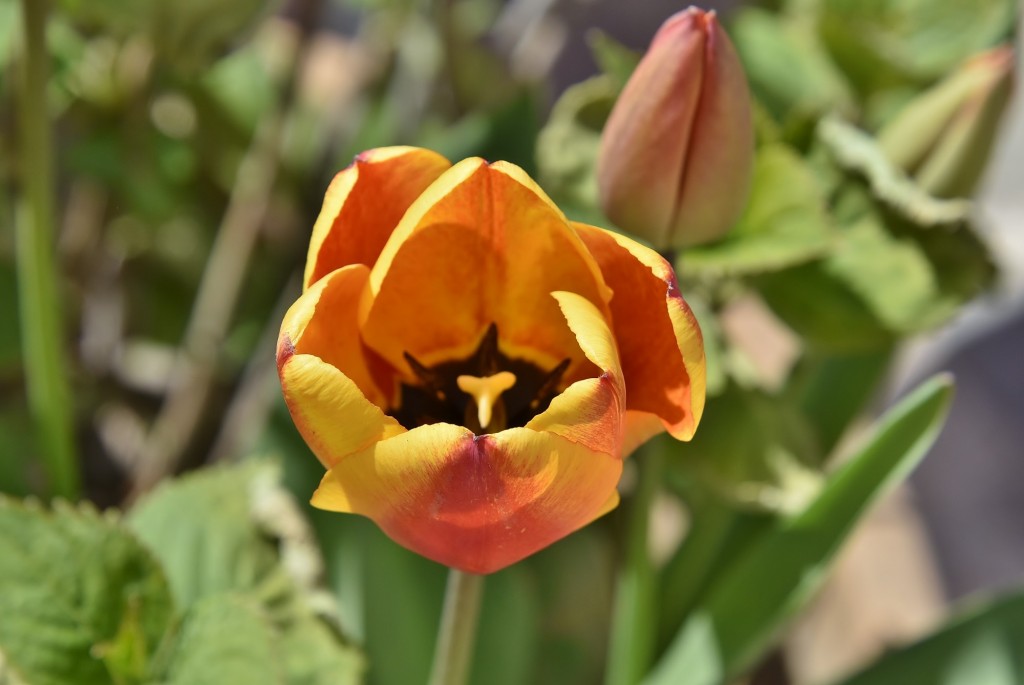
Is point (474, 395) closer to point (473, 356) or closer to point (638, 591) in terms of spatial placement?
point (473, 356)

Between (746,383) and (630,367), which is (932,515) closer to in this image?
(746,383)

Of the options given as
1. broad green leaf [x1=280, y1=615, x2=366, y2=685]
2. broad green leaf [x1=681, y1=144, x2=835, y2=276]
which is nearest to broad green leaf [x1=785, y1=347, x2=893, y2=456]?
broad green leaf [x1=681, y1=144, x2=835, y2=276]

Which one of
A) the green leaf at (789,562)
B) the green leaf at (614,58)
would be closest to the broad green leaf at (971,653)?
the green leaf at (789,562)

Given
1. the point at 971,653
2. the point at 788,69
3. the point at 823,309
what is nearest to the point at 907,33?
the point at 788,69

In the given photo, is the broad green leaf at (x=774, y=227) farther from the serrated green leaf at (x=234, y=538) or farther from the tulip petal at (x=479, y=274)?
the serrated green leaf at (x=234, y=538)

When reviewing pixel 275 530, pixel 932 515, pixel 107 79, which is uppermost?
pixel 107 79

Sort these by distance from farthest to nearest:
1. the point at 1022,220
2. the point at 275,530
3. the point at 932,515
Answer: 1. the point at 1022,220
2. the point at 932,515
3. the point at 275,530

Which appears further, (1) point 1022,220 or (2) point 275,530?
(1) point 1022,220

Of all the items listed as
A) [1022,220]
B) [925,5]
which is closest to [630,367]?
[925,5]
